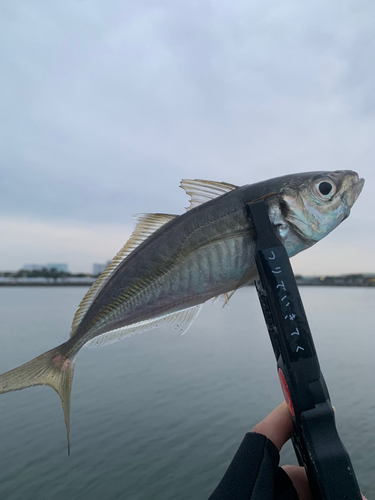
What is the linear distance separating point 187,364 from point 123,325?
15443mm

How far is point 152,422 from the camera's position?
977 cm

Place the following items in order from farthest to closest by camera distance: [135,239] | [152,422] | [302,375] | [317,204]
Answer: [152,422]
[135,239]
[317,204]
[302,375]

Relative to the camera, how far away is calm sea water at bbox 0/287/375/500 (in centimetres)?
716

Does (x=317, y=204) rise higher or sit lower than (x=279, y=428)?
higher

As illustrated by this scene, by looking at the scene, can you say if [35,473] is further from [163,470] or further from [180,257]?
[180,257]

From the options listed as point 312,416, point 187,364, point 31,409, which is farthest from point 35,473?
point 187,364

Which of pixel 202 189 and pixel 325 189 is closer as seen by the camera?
pixel 325 189

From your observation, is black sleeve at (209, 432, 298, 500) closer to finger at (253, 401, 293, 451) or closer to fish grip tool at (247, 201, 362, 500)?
finger at (253, 401, 293, 451)

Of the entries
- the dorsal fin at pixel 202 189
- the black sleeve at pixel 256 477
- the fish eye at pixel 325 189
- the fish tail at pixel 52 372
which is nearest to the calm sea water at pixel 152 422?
the black sleeve at pixel 256 477

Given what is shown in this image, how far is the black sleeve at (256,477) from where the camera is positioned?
1.78 metres

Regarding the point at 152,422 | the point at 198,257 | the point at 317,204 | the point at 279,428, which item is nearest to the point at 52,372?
the point at 198,257

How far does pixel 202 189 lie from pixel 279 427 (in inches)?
58.1

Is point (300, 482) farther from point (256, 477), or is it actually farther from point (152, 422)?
point (152, 422)

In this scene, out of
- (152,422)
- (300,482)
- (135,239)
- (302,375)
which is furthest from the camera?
(152,422)
